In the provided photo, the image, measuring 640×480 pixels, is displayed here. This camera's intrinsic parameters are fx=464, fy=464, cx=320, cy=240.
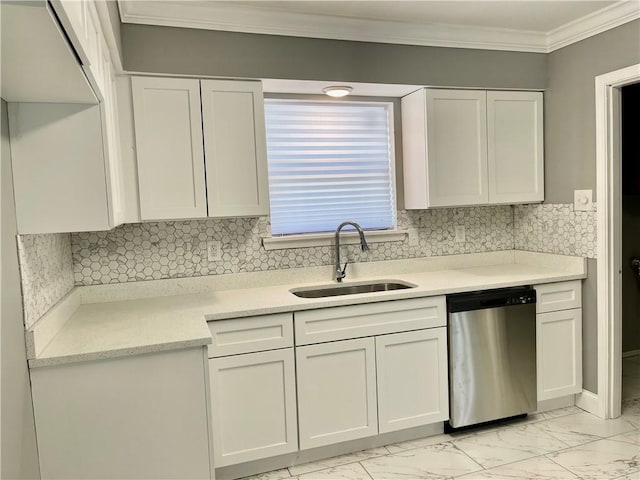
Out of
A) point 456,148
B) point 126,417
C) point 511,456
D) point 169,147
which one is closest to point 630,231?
point 456,148

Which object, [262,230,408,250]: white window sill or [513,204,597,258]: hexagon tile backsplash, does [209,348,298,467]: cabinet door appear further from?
[513,204,597,258]: hexagon tile backsplash

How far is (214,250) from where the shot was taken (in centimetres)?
282

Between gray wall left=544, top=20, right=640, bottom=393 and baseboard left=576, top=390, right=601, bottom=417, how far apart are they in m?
0.05

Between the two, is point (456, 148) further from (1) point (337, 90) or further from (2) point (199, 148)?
(2) point (199, 148)

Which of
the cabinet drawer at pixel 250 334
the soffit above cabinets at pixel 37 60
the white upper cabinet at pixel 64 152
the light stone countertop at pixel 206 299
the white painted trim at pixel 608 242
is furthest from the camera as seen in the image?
the white painted trim at pixel 608 242

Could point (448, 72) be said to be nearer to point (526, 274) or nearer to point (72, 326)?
point (526, 274)

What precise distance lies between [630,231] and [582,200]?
1.41 metres

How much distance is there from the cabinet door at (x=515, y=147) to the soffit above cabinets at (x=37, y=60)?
2424mm

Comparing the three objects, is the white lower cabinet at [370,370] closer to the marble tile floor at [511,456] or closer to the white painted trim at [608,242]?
the marble tile floor at [511,456]

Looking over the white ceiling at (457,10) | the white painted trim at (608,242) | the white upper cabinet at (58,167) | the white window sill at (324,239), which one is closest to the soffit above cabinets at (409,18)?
the white ceiling at (457,10)

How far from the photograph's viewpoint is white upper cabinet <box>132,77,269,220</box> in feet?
7.88

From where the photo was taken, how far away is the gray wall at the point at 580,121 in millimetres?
2725

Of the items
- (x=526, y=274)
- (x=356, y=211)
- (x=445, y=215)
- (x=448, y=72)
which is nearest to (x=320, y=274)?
(x=356, y=211)

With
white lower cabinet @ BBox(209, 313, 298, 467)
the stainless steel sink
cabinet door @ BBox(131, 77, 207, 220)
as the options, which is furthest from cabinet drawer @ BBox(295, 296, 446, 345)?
cabinet door @ BBox(131, 77, 207, 220)
